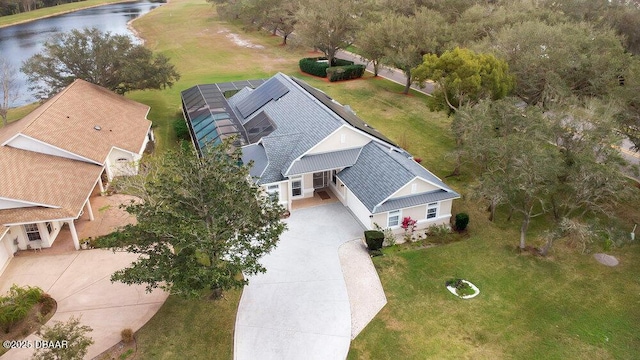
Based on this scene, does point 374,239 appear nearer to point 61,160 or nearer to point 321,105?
point 321,105

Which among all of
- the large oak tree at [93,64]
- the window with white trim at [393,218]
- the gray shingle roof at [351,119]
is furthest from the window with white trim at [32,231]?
the large oak tree at [93,64]

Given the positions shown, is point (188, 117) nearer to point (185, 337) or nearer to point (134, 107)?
point (134, 107)

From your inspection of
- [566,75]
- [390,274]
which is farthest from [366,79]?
[390,274]

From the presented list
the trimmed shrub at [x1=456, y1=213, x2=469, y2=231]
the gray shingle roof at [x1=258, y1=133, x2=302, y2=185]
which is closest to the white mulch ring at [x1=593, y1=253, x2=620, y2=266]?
the trimmed shrub at [x1=456, y1=213, x2=469, y2=231]

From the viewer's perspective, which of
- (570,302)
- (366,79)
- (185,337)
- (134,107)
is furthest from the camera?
(366,79)

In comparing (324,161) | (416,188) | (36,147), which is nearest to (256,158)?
(324,161)

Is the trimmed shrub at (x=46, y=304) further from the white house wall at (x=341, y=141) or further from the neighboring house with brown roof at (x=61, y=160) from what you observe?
the white house wall at (x=341, y=141)
